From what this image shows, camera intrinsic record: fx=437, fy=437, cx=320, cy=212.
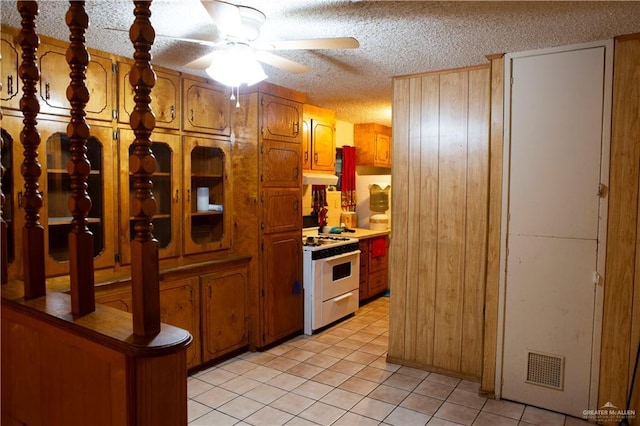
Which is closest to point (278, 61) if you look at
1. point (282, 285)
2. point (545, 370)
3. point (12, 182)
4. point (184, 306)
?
point (12, 182)

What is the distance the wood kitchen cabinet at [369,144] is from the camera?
6000 mm

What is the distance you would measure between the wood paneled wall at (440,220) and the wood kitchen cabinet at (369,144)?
2371 mm

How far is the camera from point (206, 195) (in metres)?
3.79

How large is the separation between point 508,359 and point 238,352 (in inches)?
87.3

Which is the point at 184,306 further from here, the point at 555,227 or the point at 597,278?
the point at 597,278

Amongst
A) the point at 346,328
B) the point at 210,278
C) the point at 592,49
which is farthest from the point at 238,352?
the point at 592,49

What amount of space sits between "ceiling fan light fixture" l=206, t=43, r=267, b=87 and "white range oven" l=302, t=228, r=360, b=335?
230 cm

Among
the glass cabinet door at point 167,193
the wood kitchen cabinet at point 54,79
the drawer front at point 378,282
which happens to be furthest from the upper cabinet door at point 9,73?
the drawer front at point 378,282

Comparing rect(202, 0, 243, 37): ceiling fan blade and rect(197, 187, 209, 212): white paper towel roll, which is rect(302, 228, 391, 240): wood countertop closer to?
rect(197, 187, 209, 212): white paper towel roll

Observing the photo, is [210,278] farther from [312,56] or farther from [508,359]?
[508,359]

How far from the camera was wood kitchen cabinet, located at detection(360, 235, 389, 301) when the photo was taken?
5.41 metres

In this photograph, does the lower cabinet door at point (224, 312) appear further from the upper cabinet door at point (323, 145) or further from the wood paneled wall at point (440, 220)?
the upper cabinet door at point (323, 145)

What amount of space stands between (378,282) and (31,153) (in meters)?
4.55

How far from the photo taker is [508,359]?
121 inches
